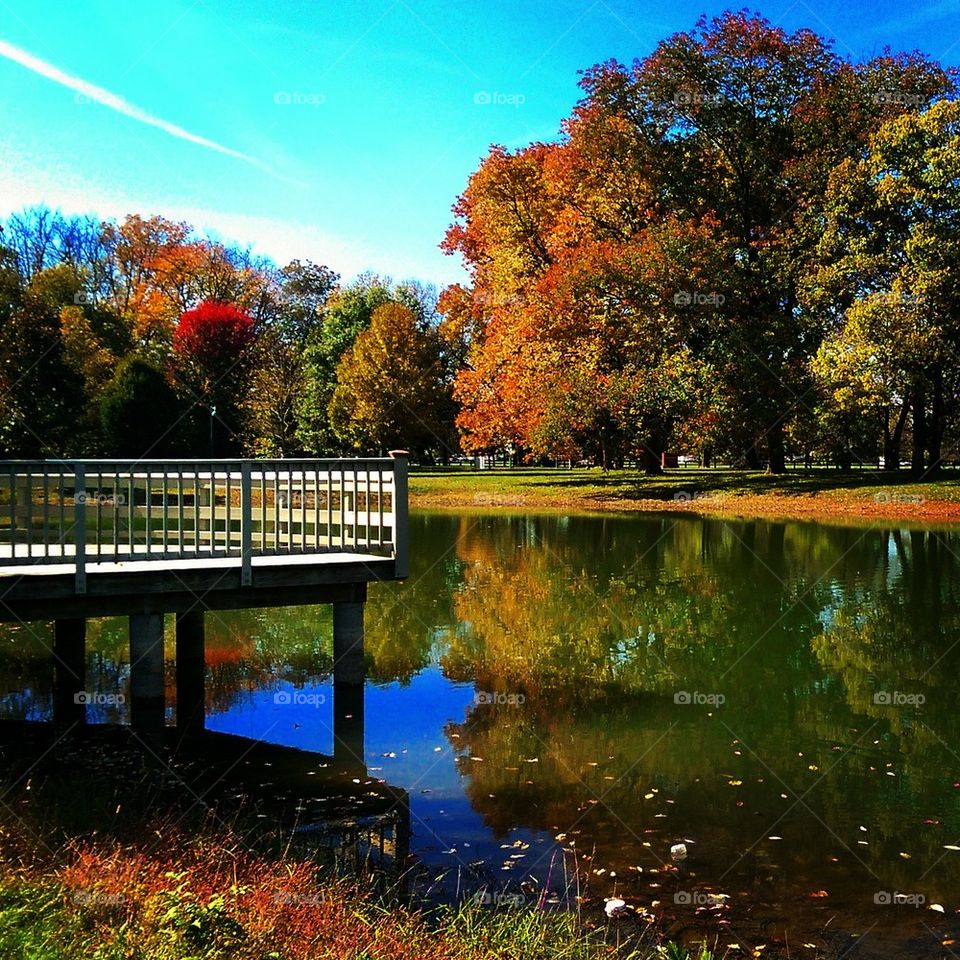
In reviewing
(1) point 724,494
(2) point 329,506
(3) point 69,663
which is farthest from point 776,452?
(3) point 69,663

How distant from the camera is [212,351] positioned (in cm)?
5975

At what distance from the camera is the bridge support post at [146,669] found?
10430 millimetres

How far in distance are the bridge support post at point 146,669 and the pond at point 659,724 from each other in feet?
1.47

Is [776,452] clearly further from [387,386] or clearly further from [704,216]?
[387,386]

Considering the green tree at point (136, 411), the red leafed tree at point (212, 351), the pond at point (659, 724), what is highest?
the red leafed tree at point (212, 351)

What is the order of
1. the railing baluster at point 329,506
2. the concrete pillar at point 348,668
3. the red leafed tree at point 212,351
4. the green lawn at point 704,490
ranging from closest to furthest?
1. the concrete pillar at point 348,668
2. the railing baluster at point 329,506
3. the green lawn at point 704,490
4. the red leafed tree at point 212,351

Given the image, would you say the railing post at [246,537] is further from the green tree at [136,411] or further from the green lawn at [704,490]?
the green tree at [136,411]

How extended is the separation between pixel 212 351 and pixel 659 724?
53.5 metres

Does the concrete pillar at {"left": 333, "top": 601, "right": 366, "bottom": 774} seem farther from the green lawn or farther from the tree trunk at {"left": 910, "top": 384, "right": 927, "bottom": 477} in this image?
the tree trunk at {"left": 910, "top": 384, "right": 927, "bottom": 477}

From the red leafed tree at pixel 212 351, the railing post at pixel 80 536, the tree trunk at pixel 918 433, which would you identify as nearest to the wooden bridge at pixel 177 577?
the railing post at pixel 80 536

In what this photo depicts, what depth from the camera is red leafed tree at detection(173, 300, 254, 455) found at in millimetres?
59406

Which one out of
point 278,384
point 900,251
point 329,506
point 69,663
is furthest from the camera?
point 278,384

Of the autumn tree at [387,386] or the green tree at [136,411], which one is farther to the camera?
the autumn tree at [387,386]

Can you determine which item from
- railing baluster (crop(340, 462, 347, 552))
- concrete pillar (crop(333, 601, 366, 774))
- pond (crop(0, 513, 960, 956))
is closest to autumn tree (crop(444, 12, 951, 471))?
pond (crop(0, 513, 960, 956))
